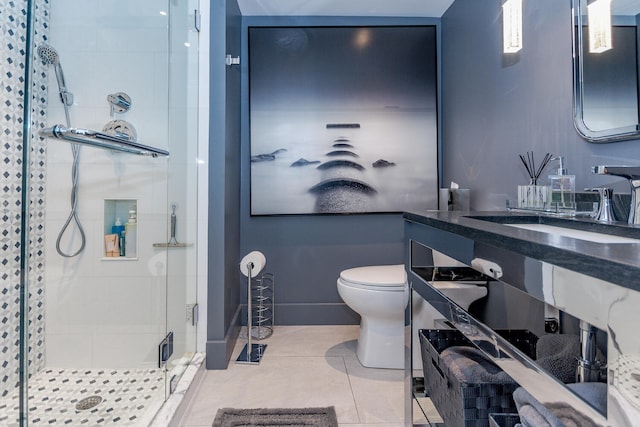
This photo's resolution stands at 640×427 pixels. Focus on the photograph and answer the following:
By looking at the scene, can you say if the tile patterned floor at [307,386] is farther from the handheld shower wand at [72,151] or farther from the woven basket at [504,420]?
the handheld shower wand at [72,151]

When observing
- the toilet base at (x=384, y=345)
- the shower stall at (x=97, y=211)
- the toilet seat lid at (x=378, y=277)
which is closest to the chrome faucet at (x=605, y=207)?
the toilet seat lid at (x=378, y=277)

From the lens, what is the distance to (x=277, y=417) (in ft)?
4.44

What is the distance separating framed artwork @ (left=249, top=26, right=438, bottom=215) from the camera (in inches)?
91.7

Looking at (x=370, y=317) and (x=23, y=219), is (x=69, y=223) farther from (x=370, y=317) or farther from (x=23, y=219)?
(x=370, y=317)

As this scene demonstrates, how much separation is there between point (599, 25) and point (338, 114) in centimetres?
148

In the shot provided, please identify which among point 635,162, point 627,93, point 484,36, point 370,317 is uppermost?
point 484,36

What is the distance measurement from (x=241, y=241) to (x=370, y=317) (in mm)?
1078

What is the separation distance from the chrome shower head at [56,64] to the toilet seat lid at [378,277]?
151 cm

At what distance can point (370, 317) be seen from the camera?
1.78 metres

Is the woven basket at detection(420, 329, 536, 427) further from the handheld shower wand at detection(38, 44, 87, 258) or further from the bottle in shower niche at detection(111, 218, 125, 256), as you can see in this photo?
the handheld shower wand at detection(38, 44, 87, 258)

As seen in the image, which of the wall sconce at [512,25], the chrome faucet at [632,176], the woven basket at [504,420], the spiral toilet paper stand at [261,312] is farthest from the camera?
the spiral toilet paper stand at [261,312]

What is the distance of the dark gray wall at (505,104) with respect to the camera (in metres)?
1.23

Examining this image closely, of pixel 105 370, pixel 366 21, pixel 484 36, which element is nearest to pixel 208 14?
pixel 366 21

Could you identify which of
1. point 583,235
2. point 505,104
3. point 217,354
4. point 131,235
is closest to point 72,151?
point 131,235
